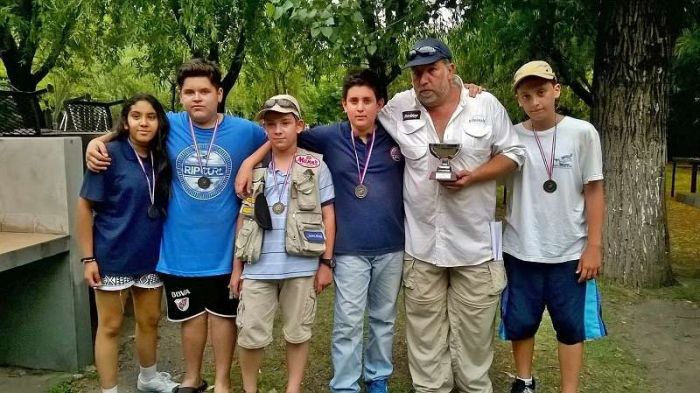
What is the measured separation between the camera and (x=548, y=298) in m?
3.22

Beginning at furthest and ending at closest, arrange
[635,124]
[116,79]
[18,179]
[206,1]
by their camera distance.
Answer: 1. [116,79]
2. [206,1]
3. [635,124]
4. [18,179]

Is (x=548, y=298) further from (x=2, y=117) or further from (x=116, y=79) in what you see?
(x=116, y=79)

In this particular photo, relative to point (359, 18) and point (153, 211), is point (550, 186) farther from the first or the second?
point (153, 211)

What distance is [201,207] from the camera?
3223mm

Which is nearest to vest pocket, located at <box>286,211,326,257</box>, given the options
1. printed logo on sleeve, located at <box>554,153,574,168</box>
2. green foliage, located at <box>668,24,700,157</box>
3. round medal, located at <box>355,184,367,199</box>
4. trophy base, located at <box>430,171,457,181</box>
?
round medal, located at <box>355,184,367,199</box>

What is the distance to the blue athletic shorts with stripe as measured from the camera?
10.4ft

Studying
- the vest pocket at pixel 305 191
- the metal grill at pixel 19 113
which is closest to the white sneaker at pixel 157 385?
the vest pocket at pixel 305 191

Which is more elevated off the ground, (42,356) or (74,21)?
(74,21)

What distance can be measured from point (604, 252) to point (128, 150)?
15.3 feet

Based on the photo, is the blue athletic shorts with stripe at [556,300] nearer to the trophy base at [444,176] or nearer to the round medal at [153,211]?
the trophy base at [444,176]

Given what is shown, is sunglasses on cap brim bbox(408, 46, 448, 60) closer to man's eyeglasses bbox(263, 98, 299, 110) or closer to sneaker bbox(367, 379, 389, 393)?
man's eyeglasses bbox(263, 98, 299, 110)

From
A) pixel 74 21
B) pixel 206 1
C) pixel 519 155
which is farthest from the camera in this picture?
pixel 74 21

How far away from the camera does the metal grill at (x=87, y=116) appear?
725 centimetres

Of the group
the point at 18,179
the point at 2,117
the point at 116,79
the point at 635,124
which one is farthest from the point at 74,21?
the point at 116,79
